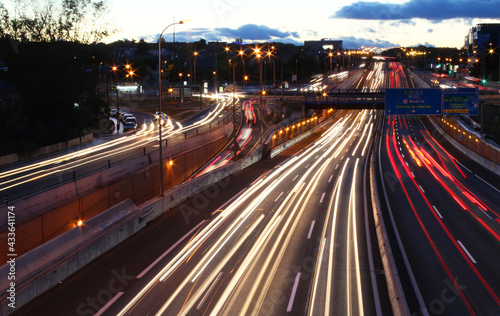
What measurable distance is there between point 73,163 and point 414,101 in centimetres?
3226

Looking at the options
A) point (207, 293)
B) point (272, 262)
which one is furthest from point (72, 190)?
point (207, 293)

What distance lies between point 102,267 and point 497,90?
8955 centimetres

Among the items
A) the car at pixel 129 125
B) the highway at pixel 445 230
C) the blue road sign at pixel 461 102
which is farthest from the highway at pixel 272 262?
the car at pixel 129 125

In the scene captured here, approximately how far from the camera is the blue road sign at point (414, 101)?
45750 millimetres

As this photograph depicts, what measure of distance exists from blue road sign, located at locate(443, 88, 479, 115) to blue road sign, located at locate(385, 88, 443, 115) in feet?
2.23

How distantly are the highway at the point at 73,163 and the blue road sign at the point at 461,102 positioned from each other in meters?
27.5

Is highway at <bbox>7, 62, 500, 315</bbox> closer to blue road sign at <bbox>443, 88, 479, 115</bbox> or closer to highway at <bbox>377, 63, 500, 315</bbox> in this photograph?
highway at <bbox>377, 63, 500, 315</bbox>

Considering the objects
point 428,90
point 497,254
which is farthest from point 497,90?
point 497,254

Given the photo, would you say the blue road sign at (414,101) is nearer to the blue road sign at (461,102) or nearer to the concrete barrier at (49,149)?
the blue road sign at (461,102)

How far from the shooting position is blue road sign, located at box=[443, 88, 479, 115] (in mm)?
44850

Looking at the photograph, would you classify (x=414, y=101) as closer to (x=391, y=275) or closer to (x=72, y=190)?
(x=391, y=275)

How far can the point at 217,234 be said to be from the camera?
66.8 ft

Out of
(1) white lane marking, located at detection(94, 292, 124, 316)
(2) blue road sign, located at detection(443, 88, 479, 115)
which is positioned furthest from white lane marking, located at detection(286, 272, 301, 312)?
(2) blue road sign, located at detection(443, 88, 479, 115)

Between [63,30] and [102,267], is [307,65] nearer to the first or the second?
[63,30]
